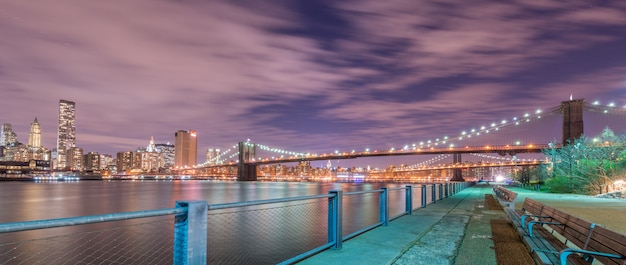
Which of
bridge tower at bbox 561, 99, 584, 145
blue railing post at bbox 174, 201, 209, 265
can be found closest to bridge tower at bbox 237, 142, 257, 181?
bridge tower at bbox 561, 99, 584, 145

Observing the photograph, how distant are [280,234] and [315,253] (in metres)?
10.8

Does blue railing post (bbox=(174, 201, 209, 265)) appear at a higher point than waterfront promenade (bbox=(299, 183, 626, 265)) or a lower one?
higher

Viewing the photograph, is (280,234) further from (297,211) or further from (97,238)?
(297,211)

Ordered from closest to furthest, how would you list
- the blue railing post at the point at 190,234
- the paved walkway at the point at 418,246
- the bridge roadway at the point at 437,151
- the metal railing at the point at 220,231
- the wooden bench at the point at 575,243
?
the metal railing at the point at 220,231
the blue railing post at the point at 190,234
the wooden bench at the point at 575,243
the paved walkway at the point at 418,246
the bridge roadway at the point at 437,151

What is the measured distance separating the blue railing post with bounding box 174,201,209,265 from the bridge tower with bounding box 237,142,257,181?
105m

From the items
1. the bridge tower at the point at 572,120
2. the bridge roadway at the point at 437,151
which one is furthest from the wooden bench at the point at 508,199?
the bridge roadway at the point at 437,151

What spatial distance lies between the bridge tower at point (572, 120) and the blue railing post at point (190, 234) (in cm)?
5508

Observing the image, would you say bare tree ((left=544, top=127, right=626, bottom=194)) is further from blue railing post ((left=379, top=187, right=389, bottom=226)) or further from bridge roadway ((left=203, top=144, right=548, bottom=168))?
bridge roadway ((left=203, top=144, right=548, bottom=168))

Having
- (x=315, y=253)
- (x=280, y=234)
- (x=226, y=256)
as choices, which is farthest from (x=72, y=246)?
(x=315, y=253)

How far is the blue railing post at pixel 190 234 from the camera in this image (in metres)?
3.88

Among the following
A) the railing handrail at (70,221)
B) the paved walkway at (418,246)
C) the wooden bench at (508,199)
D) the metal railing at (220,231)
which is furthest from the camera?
the wooden bench at (508,199)

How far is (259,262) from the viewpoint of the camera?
1153 centimetres

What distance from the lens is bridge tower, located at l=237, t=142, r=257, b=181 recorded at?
108 m

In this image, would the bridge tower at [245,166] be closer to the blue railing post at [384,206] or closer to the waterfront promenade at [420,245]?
the waterfront promenade at [420,245]
